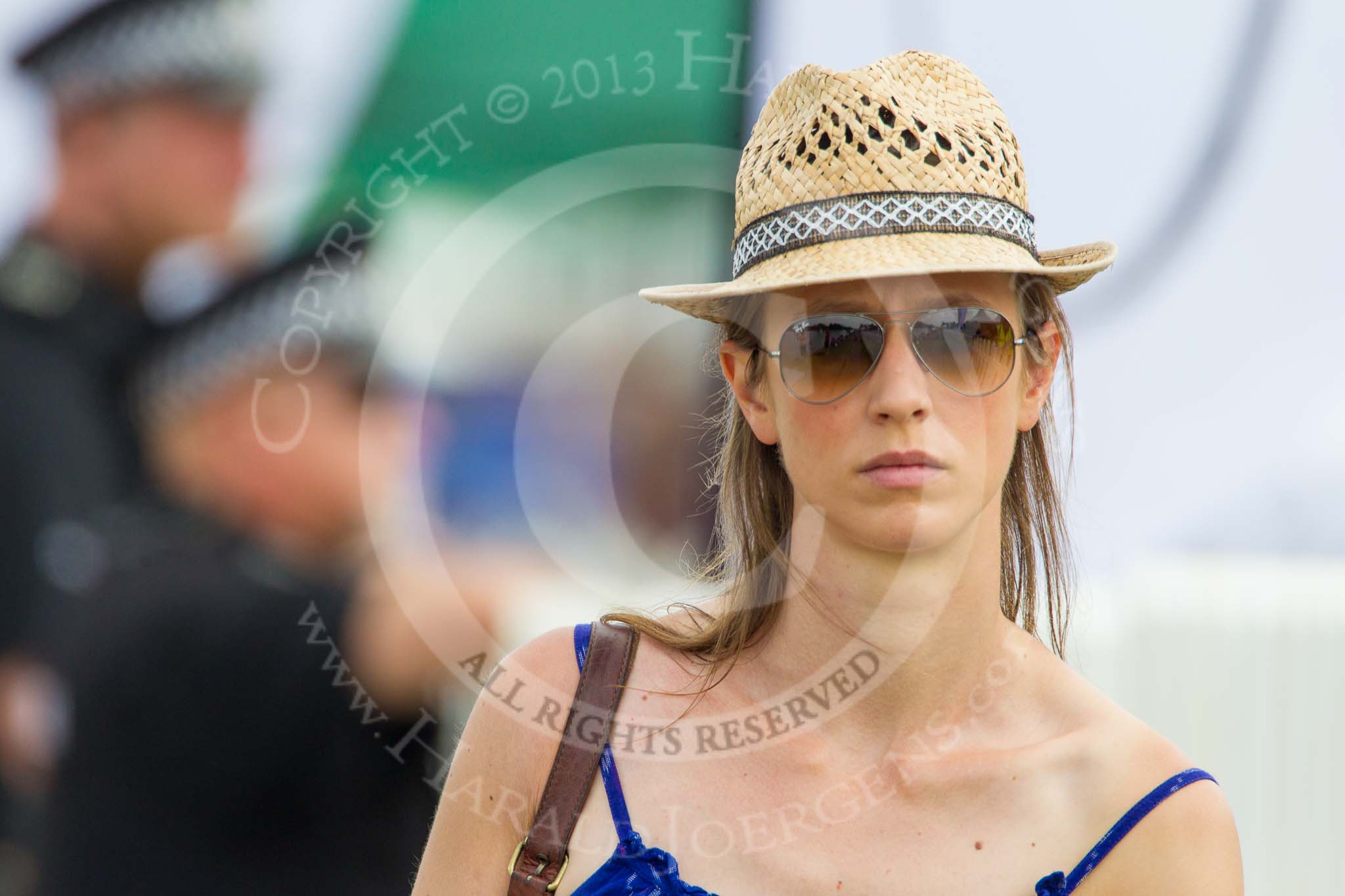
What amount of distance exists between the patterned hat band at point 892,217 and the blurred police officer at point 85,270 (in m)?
1.58

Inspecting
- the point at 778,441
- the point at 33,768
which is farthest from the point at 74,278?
the point at 778,441

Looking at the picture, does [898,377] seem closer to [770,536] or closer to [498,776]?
[770,536]

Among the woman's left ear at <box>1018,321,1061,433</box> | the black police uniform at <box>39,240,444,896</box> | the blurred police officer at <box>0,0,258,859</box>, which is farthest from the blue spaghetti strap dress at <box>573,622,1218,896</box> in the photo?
the blurred police officer at <box>0,0,258,859</box>

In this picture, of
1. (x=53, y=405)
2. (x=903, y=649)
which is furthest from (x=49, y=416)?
(x=903, y=649)

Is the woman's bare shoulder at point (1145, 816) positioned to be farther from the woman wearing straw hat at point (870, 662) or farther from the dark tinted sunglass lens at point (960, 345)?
the dark tinted sunglass lens at point (960, 345)

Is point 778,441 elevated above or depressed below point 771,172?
below

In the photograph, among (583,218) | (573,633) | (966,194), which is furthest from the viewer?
(583,218)

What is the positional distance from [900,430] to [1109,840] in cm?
53

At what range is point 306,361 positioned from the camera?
9.30 ft

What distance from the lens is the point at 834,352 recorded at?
4.87 ft

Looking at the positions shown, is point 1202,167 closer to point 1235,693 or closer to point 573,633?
point 1235,693

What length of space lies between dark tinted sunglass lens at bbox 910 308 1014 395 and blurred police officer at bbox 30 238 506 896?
1554 mm

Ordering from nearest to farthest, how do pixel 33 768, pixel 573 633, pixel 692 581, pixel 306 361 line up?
pixel 573 633, pixel 692 581, pixel 33 768, pixel 306 361

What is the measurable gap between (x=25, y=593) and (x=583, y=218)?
58.5 inches
